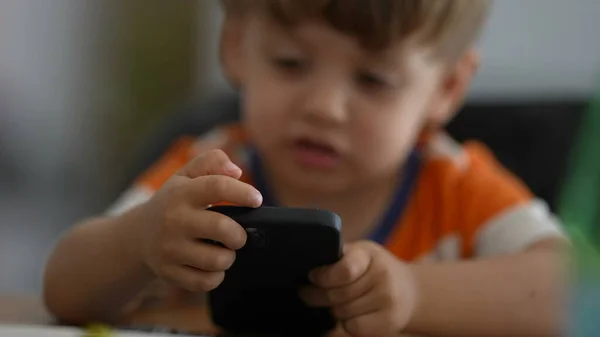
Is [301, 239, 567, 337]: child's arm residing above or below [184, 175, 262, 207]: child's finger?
below

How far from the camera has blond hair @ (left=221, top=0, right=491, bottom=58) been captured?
0.57 meters

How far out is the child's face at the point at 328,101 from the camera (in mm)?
579

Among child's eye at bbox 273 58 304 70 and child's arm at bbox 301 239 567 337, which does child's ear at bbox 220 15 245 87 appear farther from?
child's arm at bbox 301 239 567 337

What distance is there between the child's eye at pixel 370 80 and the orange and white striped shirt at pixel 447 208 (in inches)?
5.2

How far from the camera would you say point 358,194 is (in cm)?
69

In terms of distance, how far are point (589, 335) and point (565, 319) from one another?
2.5 inches

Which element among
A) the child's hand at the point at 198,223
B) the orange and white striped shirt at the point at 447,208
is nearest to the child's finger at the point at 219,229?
the child's hand at the point at 198,223

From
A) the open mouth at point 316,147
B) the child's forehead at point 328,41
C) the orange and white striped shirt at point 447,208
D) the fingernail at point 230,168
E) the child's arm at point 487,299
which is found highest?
the child's forehead at point 328,41

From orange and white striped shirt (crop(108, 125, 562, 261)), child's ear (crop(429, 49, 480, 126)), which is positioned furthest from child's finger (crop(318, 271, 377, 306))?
child's ear (crop(429, 49, 480, 126))

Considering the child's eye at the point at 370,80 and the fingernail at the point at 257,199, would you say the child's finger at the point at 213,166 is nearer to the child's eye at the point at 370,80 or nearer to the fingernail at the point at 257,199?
the fingernail at the point at 257,199

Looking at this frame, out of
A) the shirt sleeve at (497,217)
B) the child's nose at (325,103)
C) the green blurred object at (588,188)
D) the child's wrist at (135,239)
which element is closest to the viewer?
the green blurred object at (588,188)

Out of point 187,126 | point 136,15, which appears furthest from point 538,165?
point 136,15

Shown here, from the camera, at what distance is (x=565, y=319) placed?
445 mm

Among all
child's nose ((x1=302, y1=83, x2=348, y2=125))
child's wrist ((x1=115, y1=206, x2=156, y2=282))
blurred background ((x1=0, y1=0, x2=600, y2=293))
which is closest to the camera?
child's wrist ((x1=115, y1=206, x2=156, y2=282))
